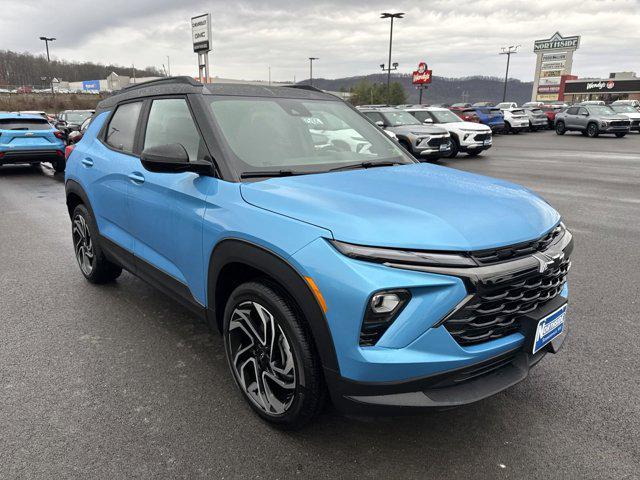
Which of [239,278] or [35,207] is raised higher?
[239,278]

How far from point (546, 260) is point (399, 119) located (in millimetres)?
14595

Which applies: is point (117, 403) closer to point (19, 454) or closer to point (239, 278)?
point (19, 454)

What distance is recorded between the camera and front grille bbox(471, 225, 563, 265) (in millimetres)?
2016

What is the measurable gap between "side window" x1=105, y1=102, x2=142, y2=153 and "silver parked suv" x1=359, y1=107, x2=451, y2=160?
1079 cm

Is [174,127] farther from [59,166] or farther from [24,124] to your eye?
[59,166]

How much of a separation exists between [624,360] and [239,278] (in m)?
2.63

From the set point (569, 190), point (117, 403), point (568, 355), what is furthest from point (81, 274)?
point (569, 190)

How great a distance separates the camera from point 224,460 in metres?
2.35

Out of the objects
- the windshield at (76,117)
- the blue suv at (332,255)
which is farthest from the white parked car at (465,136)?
the blue suv at (332,255)

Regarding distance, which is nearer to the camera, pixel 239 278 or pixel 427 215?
pixel 427 215

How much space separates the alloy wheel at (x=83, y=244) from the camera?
15.1 feet

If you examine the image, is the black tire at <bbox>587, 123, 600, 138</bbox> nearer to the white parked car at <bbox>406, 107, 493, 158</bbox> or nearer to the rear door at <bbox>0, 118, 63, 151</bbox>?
the white parked car at <bbox>406, 107, 493, 158</bbox>

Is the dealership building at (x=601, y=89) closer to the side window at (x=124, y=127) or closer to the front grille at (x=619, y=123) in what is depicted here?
the front grille at (x=619, y=123)

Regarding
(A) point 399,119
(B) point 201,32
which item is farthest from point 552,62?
(B) point 201,32
